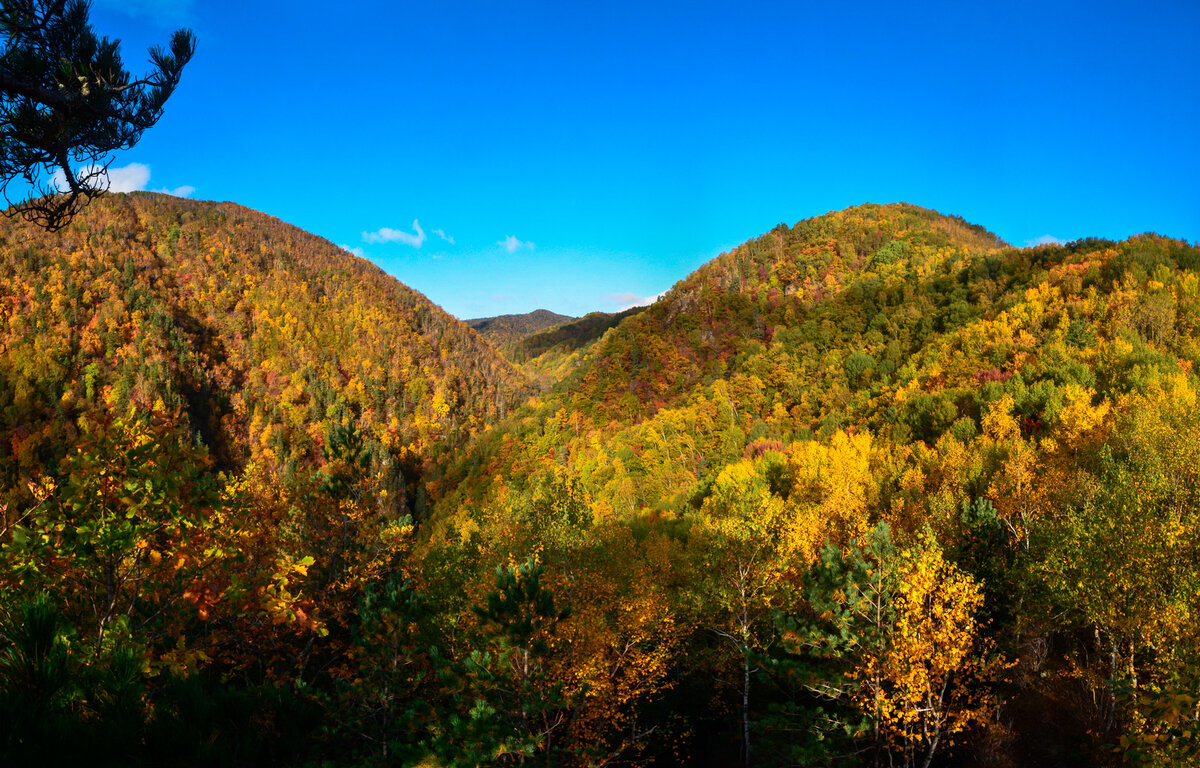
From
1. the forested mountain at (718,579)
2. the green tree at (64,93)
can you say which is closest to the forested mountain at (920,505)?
the forested mountain at (718,579)

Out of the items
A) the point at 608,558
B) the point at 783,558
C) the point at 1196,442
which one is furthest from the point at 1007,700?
the point at 608,558

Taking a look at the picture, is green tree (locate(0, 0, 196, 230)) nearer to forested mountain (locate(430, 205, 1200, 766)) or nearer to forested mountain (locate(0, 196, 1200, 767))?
forested mountain (locate(0, 196, 1200, 767))

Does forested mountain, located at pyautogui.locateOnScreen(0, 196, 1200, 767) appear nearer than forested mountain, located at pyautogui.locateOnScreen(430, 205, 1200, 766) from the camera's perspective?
Yes

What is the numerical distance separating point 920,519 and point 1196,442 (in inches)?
591


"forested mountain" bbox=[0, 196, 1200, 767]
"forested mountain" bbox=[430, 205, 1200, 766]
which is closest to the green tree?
"forested mountain" bbox=[0, 196, 1200, 767]

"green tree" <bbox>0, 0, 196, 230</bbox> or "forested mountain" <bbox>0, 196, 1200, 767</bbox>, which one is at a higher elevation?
"green tree" <bbox>0, 0, 196, 230</bbox>

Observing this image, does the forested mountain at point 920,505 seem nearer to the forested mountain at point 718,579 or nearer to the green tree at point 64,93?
the forested mountain at point 718,579

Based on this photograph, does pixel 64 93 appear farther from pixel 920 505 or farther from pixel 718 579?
pixel 920 505

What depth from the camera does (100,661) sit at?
4766mm

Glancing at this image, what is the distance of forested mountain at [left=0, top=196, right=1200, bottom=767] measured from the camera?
5.83m

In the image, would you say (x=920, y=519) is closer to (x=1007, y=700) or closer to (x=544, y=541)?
(x=1007, y=700)

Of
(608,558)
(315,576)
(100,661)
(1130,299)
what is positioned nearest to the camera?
(100,661)

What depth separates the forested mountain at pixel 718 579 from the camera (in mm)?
5828

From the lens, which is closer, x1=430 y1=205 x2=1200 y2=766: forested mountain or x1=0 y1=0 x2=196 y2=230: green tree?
x1=0 y1=0 x2=196 y2=230: green tree
